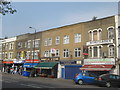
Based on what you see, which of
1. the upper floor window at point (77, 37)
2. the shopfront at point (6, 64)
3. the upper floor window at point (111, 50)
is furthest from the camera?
the shopfront at point (6, 64)

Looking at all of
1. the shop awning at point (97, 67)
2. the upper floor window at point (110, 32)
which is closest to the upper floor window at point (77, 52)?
the shop awning at point (97, 67)

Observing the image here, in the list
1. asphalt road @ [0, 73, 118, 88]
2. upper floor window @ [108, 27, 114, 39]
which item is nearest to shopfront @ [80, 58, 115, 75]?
upper floor window @ [108, 27, 114, 39]

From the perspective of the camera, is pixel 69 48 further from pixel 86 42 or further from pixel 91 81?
pixel 91 81

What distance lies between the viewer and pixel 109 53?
29297 millimetres

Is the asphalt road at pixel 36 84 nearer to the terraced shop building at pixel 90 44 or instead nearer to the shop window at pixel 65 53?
the terraced shop building at pixel 90 44

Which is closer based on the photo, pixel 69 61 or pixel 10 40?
pixel 69 61

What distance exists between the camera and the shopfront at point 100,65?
28.4 meters

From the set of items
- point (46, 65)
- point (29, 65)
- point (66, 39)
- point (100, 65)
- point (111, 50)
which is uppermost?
point (66, 39)

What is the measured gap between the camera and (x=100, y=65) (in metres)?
29.6

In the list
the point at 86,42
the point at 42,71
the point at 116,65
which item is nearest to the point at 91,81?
the point at 116,65

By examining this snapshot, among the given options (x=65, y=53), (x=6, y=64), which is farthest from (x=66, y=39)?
(x=6, y=64)

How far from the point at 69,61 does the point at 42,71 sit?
8.03 meters

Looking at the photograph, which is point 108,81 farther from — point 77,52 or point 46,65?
point 46,65

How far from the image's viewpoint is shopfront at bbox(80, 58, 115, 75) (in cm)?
2841
